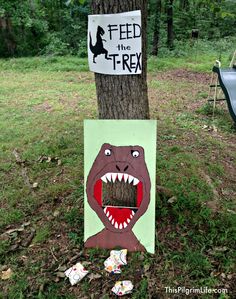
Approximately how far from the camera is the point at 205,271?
1.79m

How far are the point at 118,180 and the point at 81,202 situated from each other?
553 millimetres

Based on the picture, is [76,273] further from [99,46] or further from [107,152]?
[99,46]

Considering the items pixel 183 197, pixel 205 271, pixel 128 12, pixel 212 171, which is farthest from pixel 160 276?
pixel 128 12

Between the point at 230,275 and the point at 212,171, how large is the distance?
3.99ft

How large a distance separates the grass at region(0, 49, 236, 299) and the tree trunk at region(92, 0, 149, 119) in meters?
0.74

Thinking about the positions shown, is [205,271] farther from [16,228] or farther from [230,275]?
[16,228]

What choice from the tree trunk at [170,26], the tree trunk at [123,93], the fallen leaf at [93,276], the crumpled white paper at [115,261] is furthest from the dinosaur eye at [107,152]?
the tree trunk at [170,26]

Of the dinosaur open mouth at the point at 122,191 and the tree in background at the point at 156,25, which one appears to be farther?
the tree in background at the point at 156,25

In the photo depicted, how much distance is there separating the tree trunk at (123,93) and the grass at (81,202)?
0.74m

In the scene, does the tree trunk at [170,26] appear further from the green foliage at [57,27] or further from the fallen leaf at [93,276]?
the fallen leaf at [93,276]

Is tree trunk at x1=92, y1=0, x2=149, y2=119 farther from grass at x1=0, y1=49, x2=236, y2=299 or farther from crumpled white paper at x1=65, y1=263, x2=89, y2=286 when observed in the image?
crumpled white paper at x1=65, y1=263, x2=89, y2=286

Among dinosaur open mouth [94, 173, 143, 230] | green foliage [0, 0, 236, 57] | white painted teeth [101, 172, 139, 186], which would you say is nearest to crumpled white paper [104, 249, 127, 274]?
dinosaur open mouth [94, 173, 143, 230]

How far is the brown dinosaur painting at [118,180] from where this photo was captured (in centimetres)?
183

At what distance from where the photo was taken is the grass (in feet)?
5.84
